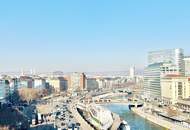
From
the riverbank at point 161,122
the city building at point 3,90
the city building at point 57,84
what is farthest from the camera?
the city building at point 57,84

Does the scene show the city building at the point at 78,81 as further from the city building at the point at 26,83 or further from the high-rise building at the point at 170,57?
the city building at the point at 26,83

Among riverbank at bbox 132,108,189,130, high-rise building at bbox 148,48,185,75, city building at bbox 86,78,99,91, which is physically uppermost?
high-rise building at bbox 148,48,185,75

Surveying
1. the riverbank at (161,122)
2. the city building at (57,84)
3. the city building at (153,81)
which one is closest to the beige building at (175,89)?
Answer: the city building at (153,81)

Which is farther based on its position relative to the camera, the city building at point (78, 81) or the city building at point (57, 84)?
the city building at point (78, 81)

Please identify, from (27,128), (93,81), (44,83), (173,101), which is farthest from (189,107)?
(93,81)

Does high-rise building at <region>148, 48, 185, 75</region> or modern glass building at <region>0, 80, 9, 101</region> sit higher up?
high-rise building at <region>148, 48, 185, 75</region>

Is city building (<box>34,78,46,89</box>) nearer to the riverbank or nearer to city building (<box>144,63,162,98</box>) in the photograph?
city building (<box>144,63,162,98</box>)

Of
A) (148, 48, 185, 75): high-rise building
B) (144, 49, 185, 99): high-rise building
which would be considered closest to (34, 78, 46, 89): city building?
(148, 48, 185, 75): high-rise building

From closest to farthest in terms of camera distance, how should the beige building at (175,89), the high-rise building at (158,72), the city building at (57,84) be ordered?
the beige building at (175,89), the high-rise building at (158,72), the city building at (57,84)

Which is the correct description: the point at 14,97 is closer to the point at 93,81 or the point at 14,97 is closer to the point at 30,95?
the point at 30,95

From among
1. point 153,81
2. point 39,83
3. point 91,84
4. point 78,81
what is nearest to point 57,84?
point 78,81
